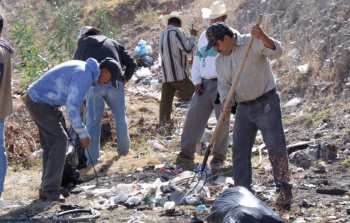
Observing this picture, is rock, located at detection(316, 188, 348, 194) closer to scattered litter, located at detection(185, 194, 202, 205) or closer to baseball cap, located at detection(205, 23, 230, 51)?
scattered litter, located at detection(185, 194, 202, 205)

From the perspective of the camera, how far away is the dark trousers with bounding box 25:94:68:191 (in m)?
4.61

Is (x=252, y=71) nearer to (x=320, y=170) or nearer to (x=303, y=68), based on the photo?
(x=320, y=170)

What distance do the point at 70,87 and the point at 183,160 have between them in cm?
224

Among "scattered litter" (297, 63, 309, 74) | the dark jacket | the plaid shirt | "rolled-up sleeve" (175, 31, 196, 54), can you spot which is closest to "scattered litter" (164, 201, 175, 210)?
the plaid shirt

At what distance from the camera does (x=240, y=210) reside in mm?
3182

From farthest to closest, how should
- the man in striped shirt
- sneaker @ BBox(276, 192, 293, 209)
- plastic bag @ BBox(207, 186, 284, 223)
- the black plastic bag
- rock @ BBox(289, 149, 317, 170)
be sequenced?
1. the man in striped shirt
2. rock @ BBox(289, 149, 317, 170)
3. the black plastic bag
4. sneaker @ BBox(276, 192, 293, 209)
5. plastic bag @ BBox(207, 186, 284, 223)

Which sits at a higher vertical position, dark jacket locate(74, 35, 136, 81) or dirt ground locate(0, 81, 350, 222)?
dark jacket locate(74, 35, 136, 81)

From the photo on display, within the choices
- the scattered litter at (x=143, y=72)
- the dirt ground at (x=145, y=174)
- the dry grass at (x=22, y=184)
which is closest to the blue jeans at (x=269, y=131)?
the dirt ground at (x=145, y=174)

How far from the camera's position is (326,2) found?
33.3 ft

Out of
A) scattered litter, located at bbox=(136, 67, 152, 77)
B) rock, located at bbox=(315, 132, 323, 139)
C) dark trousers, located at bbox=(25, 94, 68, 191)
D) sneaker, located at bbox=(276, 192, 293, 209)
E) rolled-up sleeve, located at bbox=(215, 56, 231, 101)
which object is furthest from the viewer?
scattered litter, located at bbox=(136, 67, 152, 77)

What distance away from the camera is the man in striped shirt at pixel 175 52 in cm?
703

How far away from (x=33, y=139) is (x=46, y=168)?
2.52 meters

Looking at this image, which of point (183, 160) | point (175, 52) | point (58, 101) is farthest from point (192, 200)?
point (175, 52)

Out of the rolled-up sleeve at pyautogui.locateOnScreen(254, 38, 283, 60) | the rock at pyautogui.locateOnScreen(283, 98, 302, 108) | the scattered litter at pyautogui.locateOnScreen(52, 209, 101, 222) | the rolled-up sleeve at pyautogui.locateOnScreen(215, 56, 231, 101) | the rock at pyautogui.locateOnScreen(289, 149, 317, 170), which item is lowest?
the scattered litter at pyautogui.locateOnScreen(52, 209, 101, 222)
